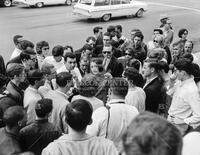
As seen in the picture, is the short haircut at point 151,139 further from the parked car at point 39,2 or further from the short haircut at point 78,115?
the parked car at point 39,2

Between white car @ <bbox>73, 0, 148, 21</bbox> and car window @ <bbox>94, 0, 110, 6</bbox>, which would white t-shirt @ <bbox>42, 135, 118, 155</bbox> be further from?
car window @ <bbox>94, 0, 110, 6</bbox>

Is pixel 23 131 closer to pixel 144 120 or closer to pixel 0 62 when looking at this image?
pixel 144 120

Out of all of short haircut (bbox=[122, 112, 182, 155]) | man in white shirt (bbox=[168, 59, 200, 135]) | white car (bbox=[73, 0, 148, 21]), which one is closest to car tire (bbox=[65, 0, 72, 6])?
white car (bbox=[73, 0, 148, 21])

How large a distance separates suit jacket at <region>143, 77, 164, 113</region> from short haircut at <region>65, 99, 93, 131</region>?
9.17ft

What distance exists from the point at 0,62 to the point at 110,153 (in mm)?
5237

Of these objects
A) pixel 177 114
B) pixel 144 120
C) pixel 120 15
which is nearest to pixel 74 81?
pixel 177 114

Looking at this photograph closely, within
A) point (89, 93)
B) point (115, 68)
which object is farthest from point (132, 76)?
point (115, 68)

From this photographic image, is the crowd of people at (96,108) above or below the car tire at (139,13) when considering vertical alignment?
above

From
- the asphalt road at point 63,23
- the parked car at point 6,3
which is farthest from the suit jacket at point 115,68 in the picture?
the parked car at point 6,3

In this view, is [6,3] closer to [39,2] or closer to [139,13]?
[39,2]

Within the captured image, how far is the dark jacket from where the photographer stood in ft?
14.1

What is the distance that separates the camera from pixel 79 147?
3109mm

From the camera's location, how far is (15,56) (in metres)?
8.07

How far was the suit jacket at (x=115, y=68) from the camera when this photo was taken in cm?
763
